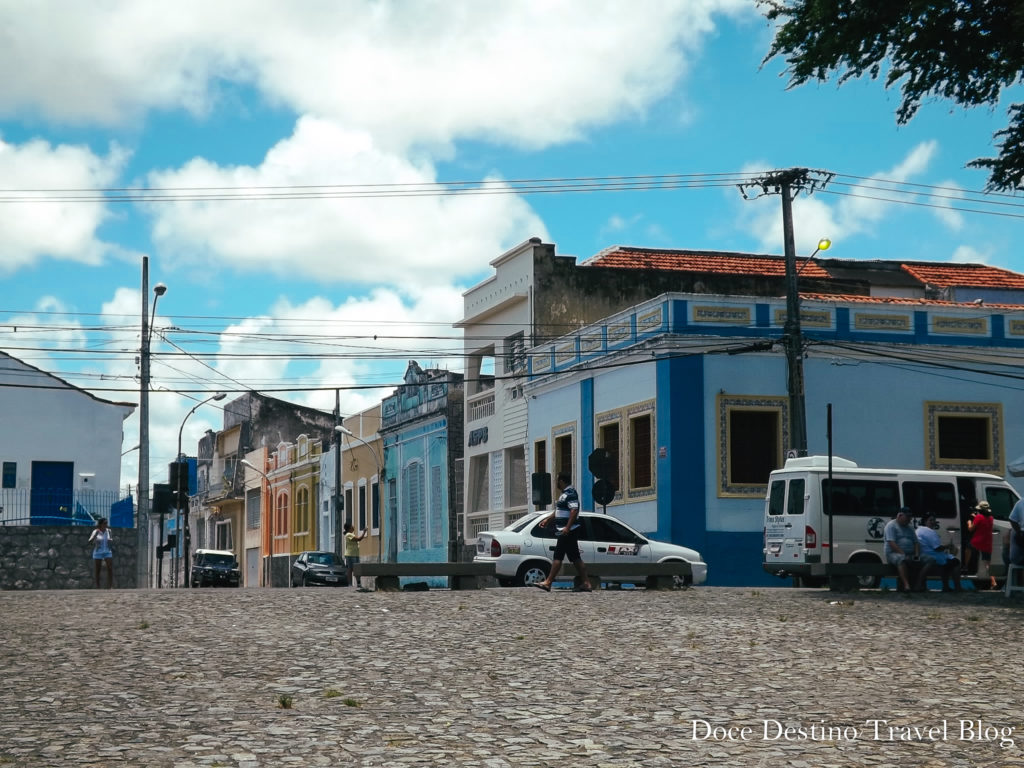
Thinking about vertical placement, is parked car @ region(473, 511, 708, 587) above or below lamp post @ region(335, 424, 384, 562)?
below

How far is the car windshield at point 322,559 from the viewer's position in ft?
145

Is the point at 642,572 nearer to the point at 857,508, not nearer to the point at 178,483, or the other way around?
the point at 857,508

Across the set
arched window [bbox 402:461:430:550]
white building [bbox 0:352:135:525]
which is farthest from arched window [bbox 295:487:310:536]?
white building [bbox 0:352:135:525]

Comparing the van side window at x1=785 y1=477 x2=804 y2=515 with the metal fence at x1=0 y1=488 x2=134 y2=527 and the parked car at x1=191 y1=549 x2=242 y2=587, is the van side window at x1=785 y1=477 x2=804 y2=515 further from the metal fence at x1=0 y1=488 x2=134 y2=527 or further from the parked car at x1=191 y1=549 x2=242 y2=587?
the parked car at x1=191 y1=549 x2=242 y2=587

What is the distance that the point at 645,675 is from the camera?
1087 cm

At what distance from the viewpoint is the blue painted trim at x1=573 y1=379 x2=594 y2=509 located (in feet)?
116

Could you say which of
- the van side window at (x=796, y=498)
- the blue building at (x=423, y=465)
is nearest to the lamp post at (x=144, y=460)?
the blue building at (x=423, y=465)

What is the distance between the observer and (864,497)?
26609 mm

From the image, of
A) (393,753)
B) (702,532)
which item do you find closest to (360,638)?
(393,753)

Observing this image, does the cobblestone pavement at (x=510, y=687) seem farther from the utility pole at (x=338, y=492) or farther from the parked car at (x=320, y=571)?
the utility pole at (x=338, y=492)

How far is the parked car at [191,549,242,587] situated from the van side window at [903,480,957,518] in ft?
91.3

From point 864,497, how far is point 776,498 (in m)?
1.60

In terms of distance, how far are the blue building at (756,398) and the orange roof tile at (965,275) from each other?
32.6 feet

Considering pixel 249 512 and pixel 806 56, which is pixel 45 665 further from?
pixel 249 512
